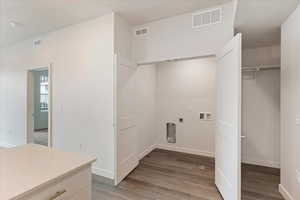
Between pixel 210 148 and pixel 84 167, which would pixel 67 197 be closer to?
pixel 84 167

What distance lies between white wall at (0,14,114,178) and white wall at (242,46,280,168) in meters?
2.90

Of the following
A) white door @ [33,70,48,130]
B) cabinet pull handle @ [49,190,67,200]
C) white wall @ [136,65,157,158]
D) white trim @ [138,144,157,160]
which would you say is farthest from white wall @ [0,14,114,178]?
white door @ [33,70,48,130]

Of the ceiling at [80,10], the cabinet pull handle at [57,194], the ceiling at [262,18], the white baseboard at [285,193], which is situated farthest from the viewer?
the ceiling at [80,10]

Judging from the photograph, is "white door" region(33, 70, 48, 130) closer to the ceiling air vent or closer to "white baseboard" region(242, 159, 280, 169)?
the ceiling air vent

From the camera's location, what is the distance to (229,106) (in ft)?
6.68

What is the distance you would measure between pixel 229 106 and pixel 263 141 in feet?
6.75

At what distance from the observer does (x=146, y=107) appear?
4.13 meters

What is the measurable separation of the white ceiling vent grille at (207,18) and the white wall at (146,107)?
5.09 ft

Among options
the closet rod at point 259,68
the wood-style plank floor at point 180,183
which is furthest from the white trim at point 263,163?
the closet rod at point 259,68

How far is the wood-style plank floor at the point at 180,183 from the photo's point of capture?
2314 millimetres

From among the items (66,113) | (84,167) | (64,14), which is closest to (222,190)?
(84,167)

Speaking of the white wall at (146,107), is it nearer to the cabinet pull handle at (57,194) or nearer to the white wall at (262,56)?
the white wall at (262,56)

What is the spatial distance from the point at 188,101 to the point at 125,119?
2.01 m

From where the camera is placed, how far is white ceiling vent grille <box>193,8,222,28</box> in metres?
2.53
